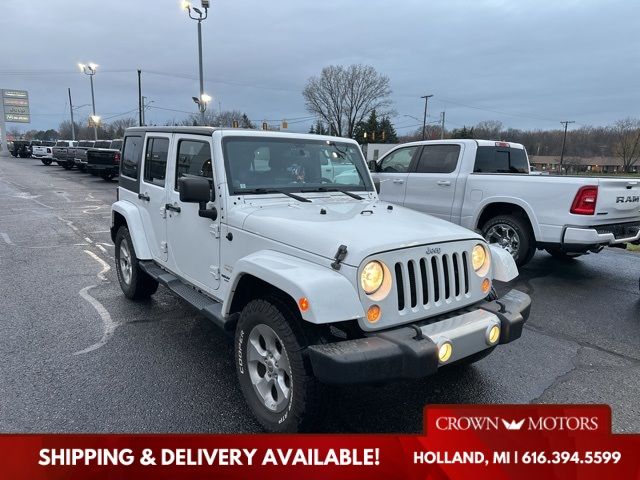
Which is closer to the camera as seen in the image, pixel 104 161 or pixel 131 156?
pixel 131 156

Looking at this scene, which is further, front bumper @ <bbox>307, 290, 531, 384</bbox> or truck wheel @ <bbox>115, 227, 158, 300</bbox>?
truck wheel @ <bbox>115, 227, 158, 300</bbox>

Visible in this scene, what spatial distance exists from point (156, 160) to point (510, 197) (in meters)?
4.92

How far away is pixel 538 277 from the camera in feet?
21.8

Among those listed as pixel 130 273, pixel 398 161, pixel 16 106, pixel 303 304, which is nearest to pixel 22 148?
pixel 16 106

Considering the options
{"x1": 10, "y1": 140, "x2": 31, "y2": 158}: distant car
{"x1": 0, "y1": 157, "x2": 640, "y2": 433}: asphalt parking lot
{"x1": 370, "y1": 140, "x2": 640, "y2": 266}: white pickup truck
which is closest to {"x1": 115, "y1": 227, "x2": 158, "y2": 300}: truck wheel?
{"x1": 0, "y1": 157, "x2": 640, "y2": 433}: asphalt parking lot

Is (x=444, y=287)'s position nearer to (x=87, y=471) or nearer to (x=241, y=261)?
(x=241, y=261)

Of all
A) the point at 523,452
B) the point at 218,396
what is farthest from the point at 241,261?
the point at 523,452

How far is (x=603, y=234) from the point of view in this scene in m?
5.91

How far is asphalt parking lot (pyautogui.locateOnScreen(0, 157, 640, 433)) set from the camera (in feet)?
9.92

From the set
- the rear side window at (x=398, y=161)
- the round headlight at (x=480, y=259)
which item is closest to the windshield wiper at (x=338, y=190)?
the round headlight at (x=480, y=259)

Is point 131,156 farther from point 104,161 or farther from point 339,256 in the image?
point 104,161

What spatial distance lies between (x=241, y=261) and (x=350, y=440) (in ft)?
4.10

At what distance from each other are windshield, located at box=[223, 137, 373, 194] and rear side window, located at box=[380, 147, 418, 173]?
4176 millimetres

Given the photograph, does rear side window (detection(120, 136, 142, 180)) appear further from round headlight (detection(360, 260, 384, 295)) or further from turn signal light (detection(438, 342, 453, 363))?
turn signal light (detection(438, 342, 453, 363))
